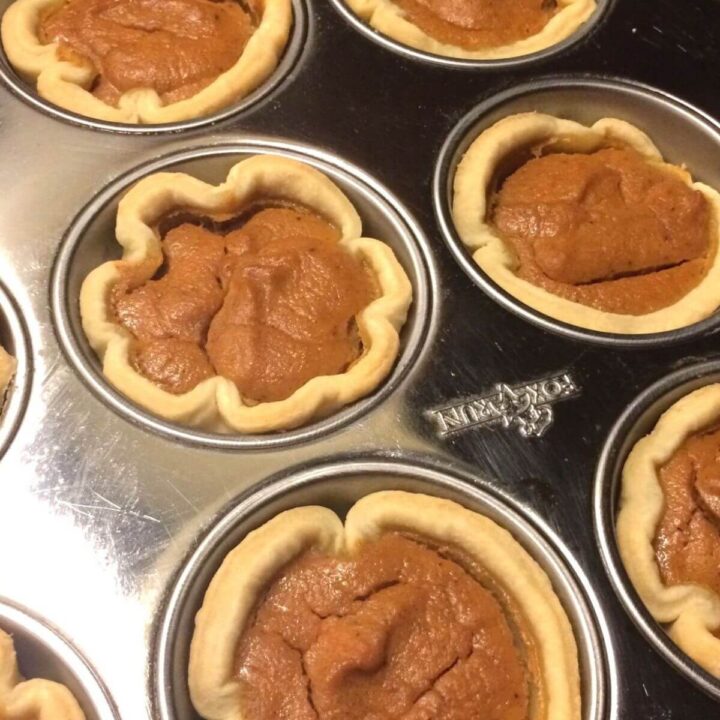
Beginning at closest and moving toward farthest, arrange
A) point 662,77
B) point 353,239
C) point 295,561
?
point 295,561, point 353,239, point 662,77

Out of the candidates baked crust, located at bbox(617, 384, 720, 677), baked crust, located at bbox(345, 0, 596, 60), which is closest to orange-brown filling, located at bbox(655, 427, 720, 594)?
baked crust, located at bbox(617, 384, 720, 677)

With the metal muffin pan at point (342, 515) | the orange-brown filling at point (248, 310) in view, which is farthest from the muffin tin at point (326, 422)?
the orange-brown filling at point (248, 310)

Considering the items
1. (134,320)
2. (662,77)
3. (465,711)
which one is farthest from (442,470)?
(662,77)

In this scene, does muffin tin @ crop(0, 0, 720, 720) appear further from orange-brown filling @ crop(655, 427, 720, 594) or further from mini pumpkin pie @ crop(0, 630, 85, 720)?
orange-brown filling @ crop(655, 427, 720, 594)

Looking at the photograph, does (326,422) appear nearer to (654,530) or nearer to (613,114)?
(654,530)

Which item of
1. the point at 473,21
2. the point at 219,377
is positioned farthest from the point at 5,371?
the point at 473,21

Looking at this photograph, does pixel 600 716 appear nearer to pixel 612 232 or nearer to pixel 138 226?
pixel 612 232

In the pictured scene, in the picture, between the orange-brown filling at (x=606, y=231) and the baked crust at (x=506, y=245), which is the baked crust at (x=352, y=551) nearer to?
the baked crust at (x=506, y=245)

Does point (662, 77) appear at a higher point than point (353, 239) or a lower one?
higher

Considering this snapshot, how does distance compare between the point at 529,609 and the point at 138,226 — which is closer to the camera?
the point at 529,609
